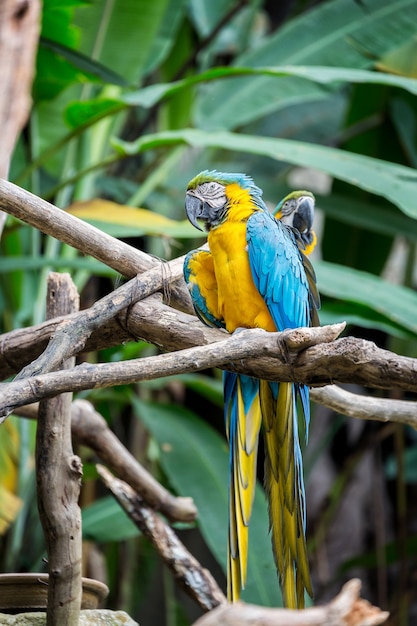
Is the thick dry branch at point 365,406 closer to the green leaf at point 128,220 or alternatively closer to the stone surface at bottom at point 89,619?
the stone surface at bottom at point 89,619

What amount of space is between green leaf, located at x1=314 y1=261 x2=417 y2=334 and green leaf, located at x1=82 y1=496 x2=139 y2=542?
0.75 meters

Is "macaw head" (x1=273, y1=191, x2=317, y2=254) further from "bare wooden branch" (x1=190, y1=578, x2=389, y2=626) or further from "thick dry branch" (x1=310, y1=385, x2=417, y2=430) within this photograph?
"bare wooden branch" (x1=190, y1=578, x2=389, y2=626)

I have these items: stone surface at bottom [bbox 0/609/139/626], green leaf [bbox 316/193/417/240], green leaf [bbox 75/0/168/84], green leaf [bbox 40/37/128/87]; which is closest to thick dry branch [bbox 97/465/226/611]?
stone surface at bottom [bbox 0/609/139/626]

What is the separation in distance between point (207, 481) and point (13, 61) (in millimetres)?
1109

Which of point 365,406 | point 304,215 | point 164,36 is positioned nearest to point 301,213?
point 304,215

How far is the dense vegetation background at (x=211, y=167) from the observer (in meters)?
1.79

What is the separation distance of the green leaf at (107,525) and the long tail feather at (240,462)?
2.39 ft

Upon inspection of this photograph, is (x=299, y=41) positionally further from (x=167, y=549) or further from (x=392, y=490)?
(x=392, y=490)

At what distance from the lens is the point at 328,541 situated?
2992 millimetres

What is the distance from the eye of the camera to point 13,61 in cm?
126

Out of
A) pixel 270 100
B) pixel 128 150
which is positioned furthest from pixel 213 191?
pixel 270 100

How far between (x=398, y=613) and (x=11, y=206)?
2.13 meters

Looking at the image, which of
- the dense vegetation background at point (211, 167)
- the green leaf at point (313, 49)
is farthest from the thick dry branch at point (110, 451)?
the green leaf at point (313, 49)

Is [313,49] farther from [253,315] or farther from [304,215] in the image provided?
[253,315]
